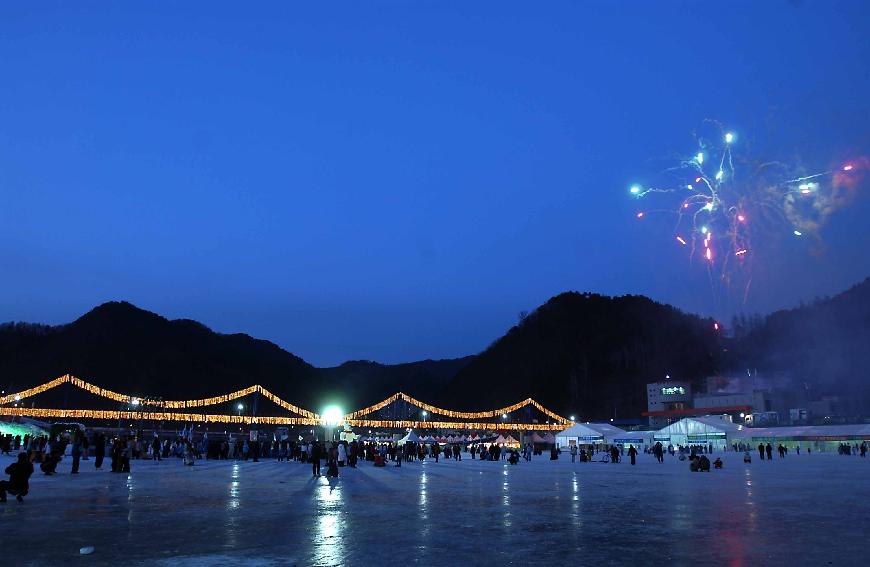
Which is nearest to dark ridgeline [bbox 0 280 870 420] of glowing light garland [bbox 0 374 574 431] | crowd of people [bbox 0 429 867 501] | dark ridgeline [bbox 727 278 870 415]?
dark ridgeline [bbox 727 278 870 415]

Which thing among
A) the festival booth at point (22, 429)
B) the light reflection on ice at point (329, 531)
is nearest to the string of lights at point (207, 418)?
the festival booth at point (22, 429)

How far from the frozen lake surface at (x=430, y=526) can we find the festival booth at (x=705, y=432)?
57.6m

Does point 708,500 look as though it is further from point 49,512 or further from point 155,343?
point 155,343

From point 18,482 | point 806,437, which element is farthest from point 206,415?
point 18,482

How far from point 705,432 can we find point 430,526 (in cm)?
7053

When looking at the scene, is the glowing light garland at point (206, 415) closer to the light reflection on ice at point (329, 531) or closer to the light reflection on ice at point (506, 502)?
the light reflection on ice at point (506, 502)

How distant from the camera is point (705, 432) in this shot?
7431cm

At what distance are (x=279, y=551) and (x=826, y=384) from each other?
146 metres

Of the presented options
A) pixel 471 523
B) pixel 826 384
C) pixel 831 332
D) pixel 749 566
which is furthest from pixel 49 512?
pixel 831 332

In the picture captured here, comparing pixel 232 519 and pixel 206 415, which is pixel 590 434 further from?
pixel 232 519

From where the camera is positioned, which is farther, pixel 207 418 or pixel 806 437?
pixel 207 418

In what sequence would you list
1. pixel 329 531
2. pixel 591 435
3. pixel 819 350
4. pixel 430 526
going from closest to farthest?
pixel 329 531, pixel 430 526, pixel 591 435, pixel 819 350

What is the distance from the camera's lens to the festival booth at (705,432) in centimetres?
7350

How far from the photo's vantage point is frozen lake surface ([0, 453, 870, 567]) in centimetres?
873
